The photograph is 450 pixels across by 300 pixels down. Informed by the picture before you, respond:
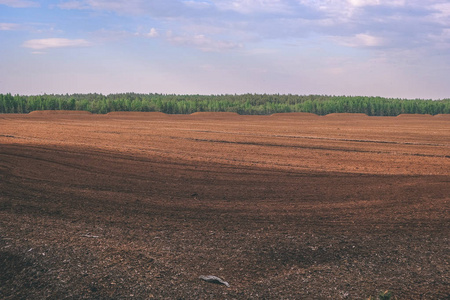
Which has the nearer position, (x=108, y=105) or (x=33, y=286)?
(x=33, y=286)

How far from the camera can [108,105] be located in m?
123

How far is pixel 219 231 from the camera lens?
9.55 metres

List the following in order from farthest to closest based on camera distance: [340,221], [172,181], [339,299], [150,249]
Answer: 1. [172,181]
2. [340,221]
3. [150,249]
4. [339,299]

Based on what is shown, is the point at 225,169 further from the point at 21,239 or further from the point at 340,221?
the point at 21,239

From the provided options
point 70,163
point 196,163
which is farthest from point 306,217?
point 70,163

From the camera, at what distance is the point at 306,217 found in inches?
421

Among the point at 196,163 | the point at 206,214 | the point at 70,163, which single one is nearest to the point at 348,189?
the point at 206,214

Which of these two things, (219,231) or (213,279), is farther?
(219,231)

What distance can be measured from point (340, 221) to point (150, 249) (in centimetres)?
477

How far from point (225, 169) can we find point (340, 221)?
8.03 metres

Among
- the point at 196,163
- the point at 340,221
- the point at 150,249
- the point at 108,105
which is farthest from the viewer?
the point at 108,105

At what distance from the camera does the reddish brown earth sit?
6.88 metres

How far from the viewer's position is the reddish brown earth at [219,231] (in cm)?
688

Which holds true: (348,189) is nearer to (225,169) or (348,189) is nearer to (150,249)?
(225,169)
